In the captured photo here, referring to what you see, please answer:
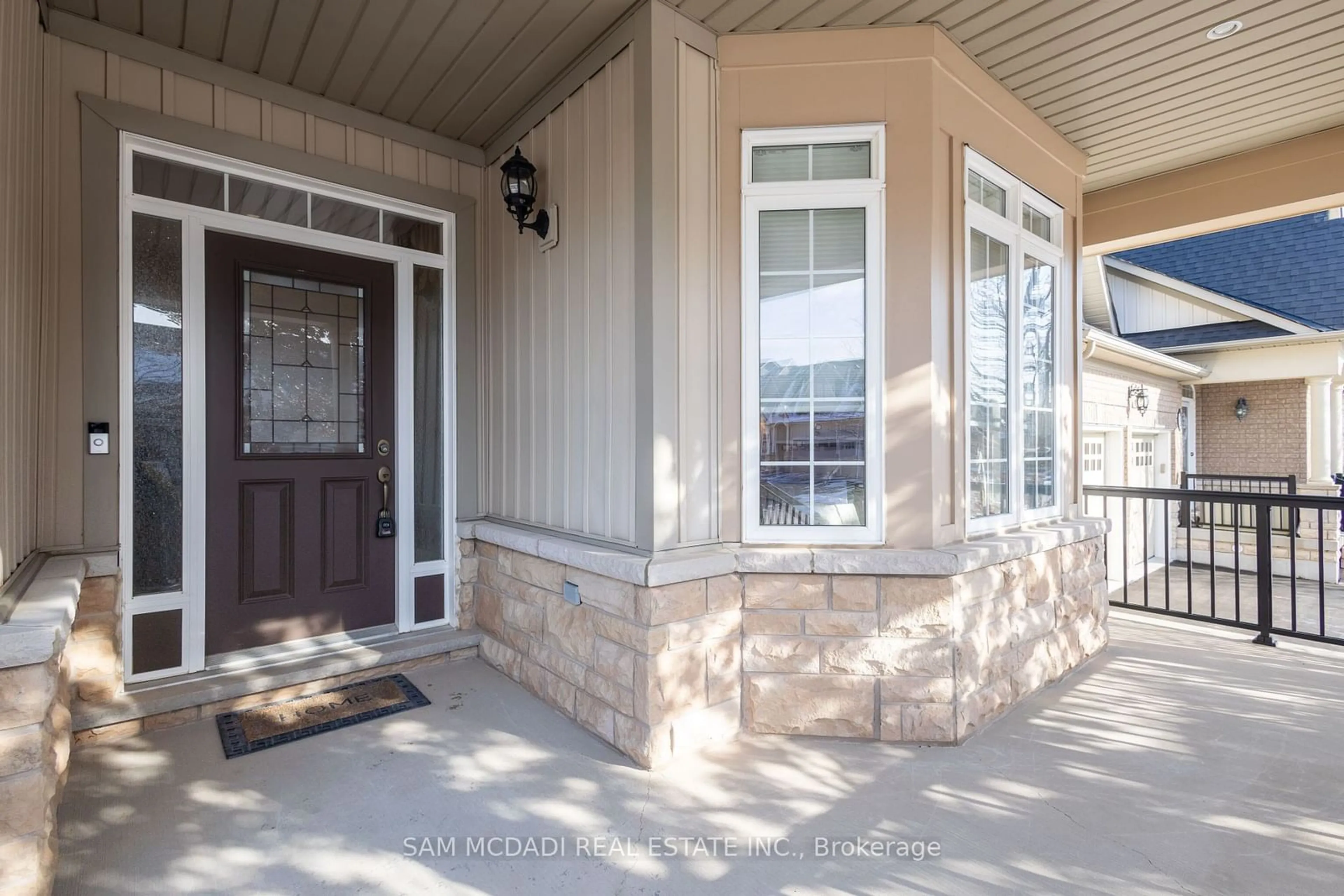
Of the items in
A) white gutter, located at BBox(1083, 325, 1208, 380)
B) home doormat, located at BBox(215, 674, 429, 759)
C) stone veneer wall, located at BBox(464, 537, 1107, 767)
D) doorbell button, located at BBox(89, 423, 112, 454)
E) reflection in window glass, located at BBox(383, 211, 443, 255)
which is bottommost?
home doormat, located at BBox(215, 674, 429, 759)

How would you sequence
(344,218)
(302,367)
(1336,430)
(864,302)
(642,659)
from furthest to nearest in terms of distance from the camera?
(1336,430) → (344,218) → (302,367) → (864,302) → (642,659)

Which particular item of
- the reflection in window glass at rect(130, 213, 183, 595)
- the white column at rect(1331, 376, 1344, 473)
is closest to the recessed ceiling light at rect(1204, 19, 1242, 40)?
the reflection in window glass at rect(130, 213, 183, 595)

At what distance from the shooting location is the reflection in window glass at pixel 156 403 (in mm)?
2775

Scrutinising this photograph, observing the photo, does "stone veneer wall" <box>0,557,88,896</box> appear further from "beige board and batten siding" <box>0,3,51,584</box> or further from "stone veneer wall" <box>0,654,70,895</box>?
"beige board and batten siding" <box>0,3,51,584</box>

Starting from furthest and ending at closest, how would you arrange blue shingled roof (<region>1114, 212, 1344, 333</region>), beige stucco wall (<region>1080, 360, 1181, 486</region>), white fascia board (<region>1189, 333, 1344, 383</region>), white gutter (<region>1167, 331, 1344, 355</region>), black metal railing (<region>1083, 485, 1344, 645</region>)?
blue shingled roof (<region>1114, 212, 1344, 333</region>)
white fascia board (<region>1189, 333, 1344, 383</region>)
white gutter (<region>1167, 331, 1344, 355</region>)
beige stucco wall (<region>1080, 360, 1181, 486</region>)
black metal railing (<region>1083, 485, 1344, 645</region>)

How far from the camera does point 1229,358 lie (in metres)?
8.34

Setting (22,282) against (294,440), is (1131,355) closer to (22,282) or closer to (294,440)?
(294,440)

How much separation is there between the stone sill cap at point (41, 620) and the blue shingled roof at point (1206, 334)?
10.1 m

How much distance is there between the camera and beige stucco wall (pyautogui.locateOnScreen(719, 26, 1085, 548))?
267cm

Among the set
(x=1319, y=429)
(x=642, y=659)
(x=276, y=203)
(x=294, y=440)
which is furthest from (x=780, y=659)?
(x=1319, y=429)

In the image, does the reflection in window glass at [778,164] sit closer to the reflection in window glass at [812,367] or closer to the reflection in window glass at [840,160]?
the reflection in window glass at [840,160]

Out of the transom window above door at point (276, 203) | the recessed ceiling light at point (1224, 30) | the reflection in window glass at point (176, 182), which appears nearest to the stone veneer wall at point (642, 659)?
the transom window above door at point (276, 203)

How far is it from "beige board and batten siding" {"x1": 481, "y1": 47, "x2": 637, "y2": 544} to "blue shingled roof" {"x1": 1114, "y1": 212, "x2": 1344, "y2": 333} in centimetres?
Result: 860

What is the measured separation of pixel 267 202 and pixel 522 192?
1243 mm
